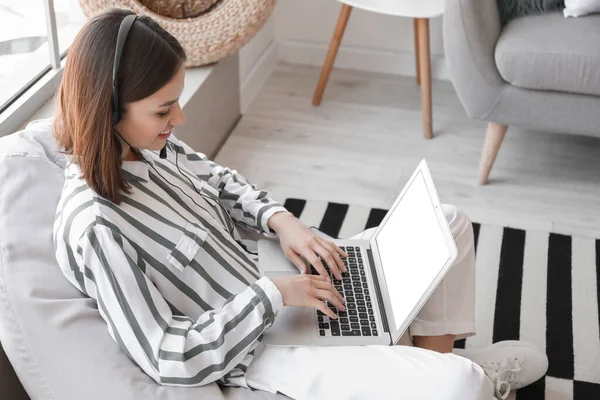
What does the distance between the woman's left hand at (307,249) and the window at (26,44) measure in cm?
88

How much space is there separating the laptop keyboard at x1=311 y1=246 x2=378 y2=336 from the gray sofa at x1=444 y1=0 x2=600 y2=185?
1037mm

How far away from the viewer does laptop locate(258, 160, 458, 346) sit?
1.31 metres

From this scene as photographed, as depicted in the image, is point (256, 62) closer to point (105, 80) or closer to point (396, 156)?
point (396, 156)

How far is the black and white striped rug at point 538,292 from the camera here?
6.13 ft

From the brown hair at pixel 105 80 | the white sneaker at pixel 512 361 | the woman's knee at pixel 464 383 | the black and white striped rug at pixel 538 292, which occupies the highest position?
the brown hair at pixel 105 80

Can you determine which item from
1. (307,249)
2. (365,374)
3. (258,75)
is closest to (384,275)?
(307,249)

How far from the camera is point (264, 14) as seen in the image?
242cm

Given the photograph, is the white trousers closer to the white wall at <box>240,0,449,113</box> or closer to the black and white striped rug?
the black and white striped rug

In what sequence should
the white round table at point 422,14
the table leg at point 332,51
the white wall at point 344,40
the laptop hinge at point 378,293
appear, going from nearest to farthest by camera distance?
the laptop hinge at point 378,293 → the white round table at point 422,14 → the table leg at point 332,51 → the white wall at point 344,40

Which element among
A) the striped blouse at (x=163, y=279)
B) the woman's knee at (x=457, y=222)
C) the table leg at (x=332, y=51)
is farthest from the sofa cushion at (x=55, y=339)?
the table leg at (x=332, y=51)

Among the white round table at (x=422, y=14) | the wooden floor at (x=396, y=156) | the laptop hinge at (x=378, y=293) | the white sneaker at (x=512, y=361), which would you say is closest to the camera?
the laptop hinge at (x=378, y=293)

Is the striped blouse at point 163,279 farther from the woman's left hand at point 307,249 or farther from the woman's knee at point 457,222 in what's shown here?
the woman's knee at point 457,222

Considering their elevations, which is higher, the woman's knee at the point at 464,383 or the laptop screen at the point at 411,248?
the laptop screen at the point at 411,248

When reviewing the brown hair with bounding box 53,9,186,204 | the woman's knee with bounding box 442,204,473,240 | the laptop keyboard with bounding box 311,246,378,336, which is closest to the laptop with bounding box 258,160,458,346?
the laptop keyboard with bounding box 311,246,378,336
